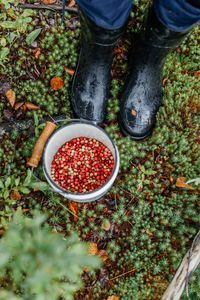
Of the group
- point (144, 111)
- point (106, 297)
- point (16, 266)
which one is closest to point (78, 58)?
point (144, 111)

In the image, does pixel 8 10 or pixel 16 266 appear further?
pixel 8 10

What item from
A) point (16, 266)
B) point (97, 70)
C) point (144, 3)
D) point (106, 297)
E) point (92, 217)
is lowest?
point (106, 297)

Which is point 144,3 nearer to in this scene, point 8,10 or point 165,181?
point 8,10

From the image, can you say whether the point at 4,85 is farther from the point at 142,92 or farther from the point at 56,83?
the point at 142,92

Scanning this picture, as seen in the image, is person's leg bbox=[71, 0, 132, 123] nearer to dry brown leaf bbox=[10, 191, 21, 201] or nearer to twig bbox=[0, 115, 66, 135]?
twig bbox=[0, 115, 66, 135]

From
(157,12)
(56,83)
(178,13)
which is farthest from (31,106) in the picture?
(178,13)

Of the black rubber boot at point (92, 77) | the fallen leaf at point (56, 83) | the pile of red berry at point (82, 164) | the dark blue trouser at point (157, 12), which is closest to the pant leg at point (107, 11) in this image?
the dark blue trouser at point (157, 12)

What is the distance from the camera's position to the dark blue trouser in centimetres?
181

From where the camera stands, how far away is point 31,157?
8.46 feet

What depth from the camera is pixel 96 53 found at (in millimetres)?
2379

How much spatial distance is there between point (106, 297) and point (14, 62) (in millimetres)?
2789

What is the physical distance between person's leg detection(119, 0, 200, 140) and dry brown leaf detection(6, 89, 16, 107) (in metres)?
1.25

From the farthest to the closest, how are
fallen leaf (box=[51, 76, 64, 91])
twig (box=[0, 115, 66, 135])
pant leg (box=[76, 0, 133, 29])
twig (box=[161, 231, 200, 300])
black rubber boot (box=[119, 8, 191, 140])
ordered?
fallen leaf (box=[51, 76, 64, 91]) → twig (box=[0, 115, 66, 135]) → black rubber boot (box=[119, 8, 191, 140]) → twig (box=[161, 231, 200, 300]) → pant leg (box=[76, 0, 133, 29])

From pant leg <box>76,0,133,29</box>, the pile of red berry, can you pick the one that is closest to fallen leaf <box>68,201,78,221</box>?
the pile of red berry
